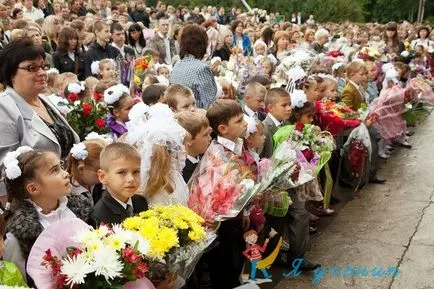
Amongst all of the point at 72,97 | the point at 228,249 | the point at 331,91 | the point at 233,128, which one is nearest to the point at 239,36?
the point at 331,91

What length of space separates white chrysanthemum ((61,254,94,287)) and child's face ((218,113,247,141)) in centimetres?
237

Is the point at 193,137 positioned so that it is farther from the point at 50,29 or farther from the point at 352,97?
the point at 50,29

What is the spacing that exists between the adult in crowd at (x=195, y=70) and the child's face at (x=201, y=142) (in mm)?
1552

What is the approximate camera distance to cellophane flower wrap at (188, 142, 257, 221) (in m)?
3.64

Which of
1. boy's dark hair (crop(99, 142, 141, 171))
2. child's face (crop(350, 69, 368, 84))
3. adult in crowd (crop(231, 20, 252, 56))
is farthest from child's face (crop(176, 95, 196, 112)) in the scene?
adult in crowd (crop(231, 20, 252, 56))

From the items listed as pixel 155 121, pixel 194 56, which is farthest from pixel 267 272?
pixel 194 56

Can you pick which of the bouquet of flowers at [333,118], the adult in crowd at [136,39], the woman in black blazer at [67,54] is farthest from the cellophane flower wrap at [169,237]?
the adult in crowd at [136,39]

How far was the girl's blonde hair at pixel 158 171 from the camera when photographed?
373 cm

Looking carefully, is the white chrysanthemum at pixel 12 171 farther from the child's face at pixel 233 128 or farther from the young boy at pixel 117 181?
the child's face at pixel 233 128

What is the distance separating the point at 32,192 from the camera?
316 centimetres

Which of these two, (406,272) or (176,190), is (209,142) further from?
(406,272)

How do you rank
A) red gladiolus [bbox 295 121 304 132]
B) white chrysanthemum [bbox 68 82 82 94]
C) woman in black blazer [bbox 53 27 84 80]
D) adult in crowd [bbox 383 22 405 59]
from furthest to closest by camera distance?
adult in crowd [bbox 383 22 405 59] → woman in black blazer [bbox 53 27 84 80] → red gladiolus [bbox 295 121 304 132] → white chrysanthemum [bbox 68 82 82 94]

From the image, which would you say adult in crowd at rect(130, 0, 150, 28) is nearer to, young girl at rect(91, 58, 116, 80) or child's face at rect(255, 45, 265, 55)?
child's face at rect(255, 45, 265, 55)

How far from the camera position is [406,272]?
511 centimetres
